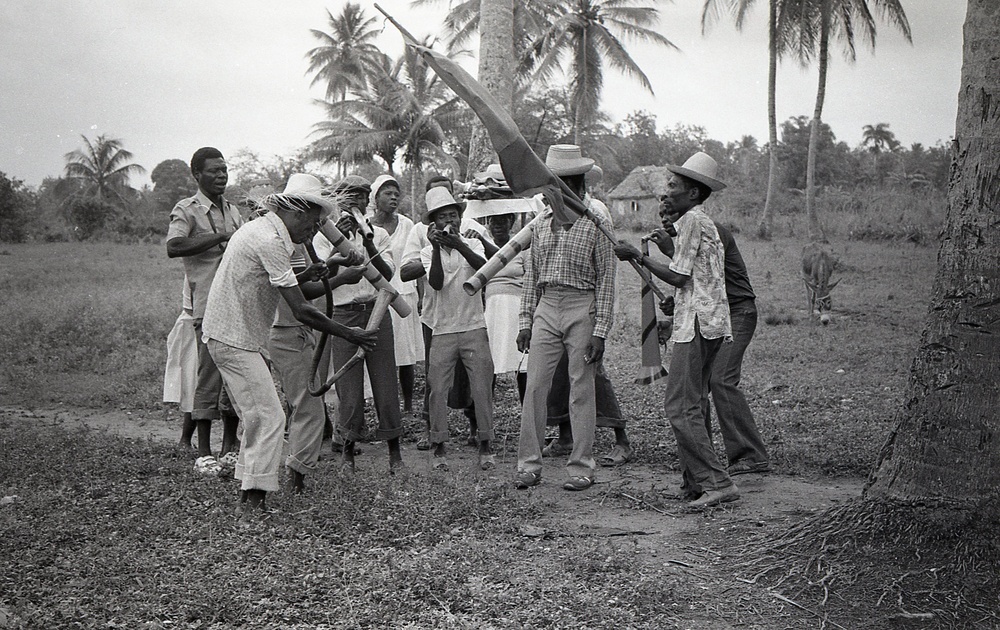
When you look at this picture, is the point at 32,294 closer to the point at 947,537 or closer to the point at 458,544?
the point at 458,544

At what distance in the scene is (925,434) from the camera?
3996 mm

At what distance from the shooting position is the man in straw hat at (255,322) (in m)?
4.78

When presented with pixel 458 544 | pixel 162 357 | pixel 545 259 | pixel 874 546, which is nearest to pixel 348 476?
pixel 458 544

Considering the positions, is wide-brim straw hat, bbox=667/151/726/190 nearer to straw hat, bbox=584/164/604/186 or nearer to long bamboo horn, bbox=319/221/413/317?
straw hat, bbox=584/164/604/186

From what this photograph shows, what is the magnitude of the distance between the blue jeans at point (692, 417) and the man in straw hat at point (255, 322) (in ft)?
7.09

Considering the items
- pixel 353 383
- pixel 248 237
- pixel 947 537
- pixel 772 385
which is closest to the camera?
pixel 947 537

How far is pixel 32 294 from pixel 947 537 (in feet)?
37.9

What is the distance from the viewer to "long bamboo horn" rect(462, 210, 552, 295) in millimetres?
5887

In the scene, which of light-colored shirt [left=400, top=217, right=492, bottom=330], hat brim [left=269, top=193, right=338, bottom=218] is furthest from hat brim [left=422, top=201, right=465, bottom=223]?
hat brim [left=269, top=193, right=338, bottom=218]

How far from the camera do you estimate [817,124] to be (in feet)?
69.7

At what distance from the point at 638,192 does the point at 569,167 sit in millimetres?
35752

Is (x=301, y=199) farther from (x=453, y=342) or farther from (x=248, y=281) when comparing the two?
(x=453, y=342)

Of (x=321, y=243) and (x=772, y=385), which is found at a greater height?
(x=321, y=243)

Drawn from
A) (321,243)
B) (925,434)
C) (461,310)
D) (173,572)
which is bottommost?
(173,572)
